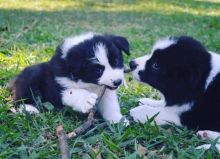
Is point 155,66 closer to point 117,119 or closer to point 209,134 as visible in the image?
point 117,119

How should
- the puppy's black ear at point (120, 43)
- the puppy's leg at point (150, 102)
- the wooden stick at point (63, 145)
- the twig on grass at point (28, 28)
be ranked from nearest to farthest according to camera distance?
the wooden stick at point (63, 145) → the puppy's black ear at point (120, 43) → the puppy's leg at point (150, 102) → the twig on grass at point (28, 28)

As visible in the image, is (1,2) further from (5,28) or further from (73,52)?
(73,52)

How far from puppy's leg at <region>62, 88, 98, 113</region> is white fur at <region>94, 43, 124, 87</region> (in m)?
0.19

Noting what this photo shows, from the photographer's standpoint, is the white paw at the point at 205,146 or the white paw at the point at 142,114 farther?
the white paw at the point at 142,114

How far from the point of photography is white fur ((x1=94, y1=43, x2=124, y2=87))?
4.54m

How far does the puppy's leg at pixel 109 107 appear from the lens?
4.84m

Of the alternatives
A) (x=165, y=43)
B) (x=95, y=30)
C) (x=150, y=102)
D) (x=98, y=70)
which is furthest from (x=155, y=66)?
(x=95, y=30)

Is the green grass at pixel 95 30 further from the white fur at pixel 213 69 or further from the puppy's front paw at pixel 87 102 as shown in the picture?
the white fur at pixel 213 69

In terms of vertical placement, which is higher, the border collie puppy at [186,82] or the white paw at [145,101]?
the border collie puppy at [186,82]

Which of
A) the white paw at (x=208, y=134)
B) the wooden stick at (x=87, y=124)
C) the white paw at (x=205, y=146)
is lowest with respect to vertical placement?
the white paw at (x=205, y=146)

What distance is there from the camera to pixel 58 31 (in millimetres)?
9898

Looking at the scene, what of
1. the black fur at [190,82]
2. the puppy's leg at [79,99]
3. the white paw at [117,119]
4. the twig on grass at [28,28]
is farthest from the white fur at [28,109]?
the twig on grass at [28,28]

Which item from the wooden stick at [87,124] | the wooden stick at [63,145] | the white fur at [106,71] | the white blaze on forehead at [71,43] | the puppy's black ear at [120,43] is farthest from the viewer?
the puppy's black ear at [120,43]

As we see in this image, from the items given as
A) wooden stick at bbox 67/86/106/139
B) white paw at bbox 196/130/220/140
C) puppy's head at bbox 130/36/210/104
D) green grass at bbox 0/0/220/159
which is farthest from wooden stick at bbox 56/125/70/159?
white paw at bbox 196/130/220/140
